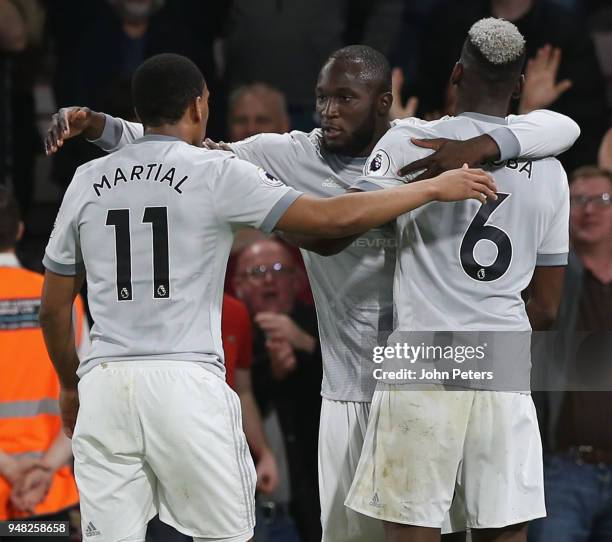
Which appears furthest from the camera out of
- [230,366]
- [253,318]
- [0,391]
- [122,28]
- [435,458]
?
[122,28]

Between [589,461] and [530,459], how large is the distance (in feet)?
5.49

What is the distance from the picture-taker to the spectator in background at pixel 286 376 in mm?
6004

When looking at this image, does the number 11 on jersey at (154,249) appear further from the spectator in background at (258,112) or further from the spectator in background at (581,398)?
the spectator in background at (258,112)

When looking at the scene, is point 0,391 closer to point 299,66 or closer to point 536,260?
point 536,260

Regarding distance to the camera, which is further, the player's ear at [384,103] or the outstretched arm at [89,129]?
the player's ear at [384,103]

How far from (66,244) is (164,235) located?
1.16ft

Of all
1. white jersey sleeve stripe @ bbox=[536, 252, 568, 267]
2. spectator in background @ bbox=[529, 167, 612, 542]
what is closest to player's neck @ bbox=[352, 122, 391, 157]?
white jersey sleeve stripe @ bbox=[536, 252, 568, 267]

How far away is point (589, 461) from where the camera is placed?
17.8ft

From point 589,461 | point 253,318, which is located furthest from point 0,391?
point 589,461

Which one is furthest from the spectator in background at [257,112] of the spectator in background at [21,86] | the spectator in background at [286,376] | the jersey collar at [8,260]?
the jersey collar at [8,260]

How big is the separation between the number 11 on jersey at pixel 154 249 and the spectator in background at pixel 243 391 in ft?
6.29

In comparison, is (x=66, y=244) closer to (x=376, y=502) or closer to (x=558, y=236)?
(x=376, y=502)

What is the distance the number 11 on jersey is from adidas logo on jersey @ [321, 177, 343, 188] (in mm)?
852

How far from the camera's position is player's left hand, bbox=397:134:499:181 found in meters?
3.80
